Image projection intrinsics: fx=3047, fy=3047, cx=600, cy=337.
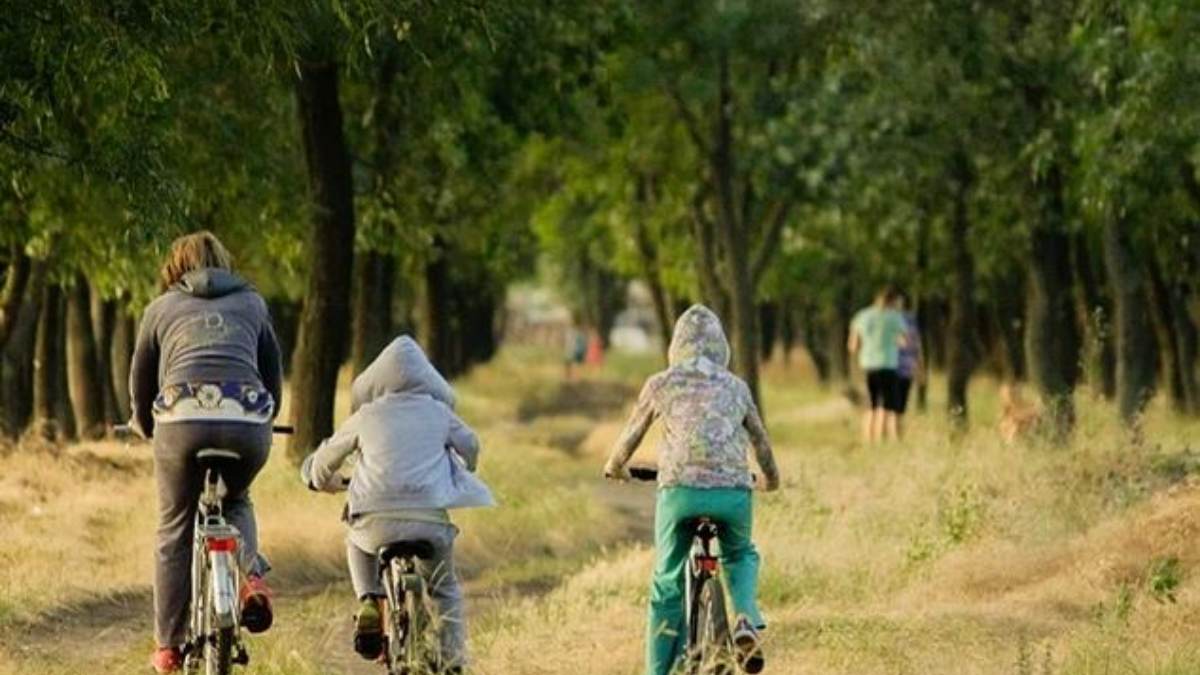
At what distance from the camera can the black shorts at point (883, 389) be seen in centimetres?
3228

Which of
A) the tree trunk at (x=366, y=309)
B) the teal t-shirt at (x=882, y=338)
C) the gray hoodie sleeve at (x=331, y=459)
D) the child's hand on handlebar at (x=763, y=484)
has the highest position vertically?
the tree trunk at (x=366, y=309)

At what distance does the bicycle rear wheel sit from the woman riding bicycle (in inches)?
71.0

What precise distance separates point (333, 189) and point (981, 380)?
1525 inches

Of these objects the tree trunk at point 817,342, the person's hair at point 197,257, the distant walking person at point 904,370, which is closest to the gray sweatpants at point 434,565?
the person's hair at point 197,257

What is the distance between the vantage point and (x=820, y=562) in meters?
19.1

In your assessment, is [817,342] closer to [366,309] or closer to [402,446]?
[366,309]

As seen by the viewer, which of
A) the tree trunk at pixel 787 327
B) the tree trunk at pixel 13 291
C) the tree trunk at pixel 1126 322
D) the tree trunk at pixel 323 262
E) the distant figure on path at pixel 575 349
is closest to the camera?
the tree trunk at pixel 323 262

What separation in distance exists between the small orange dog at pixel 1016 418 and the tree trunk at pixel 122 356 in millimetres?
10834

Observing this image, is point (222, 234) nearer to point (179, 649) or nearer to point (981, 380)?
point (179, 649)

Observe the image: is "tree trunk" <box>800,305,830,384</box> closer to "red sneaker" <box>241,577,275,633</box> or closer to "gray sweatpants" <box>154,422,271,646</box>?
"gray sweatpants" <box>154,422,271,646</box>

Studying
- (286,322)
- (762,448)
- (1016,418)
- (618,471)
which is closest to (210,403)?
(618,471)

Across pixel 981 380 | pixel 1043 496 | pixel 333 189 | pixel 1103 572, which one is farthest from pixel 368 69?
pixel 981 380

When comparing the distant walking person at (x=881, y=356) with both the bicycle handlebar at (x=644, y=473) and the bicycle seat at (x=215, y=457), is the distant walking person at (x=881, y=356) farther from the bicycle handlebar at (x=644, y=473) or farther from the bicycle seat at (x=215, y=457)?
the bicycle seat at (x=215, y=457)

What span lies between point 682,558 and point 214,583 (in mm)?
2010
